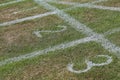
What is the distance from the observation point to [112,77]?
576 cm

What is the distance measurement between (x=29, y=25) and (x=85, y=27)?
155 centimetres

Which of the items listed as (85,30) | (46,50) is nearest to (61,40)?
(46,50)

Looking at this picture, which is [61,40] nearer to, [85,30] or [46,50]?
[46,50]

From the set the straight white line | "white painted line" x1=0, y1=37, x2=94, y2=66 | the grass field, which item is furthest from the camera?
"white painted line" x1=0, y1=37, x2=94, y2=66

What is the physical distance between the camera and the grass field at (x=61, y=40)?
6.23 metres

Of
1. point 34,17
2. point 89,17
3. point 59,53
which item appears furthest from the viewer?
point 34,17

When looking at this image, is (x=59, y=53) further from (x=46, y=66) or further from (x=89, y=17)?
(x=89, y=17)

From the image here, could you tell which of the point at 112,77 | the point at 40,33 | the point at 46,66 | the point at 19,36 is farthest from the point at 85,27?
the point at 112,77

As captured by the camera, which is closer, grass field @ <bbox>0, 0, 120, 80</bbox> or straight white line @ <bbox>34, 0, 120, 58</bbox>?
grass field @ <bbox>0, 0, 120, 80</bbox>

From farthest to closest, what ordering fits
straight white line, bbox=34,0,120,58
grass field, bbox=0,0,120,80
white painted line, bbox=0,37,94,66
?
white painted line, bbox=0,37,94,66 → straight white line, bbox=34,0,120,58 → grass field, bbox=0,0,120,80

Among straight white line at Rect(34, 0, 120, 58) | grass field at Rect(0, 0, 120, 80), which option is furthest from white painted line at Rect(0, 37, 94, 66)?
straight white line at Rect(34, 0, 120, 58)

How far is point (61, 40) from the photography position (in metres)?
7.55

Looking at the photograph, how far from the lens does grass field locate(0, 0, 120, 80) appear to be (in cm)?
623

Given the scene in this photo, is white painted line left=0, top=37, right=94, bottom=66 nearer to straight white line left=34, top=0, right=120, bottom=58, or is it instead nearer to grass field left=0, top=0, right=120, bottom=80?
grass field left=0, top=0, right=120, bottom=80
